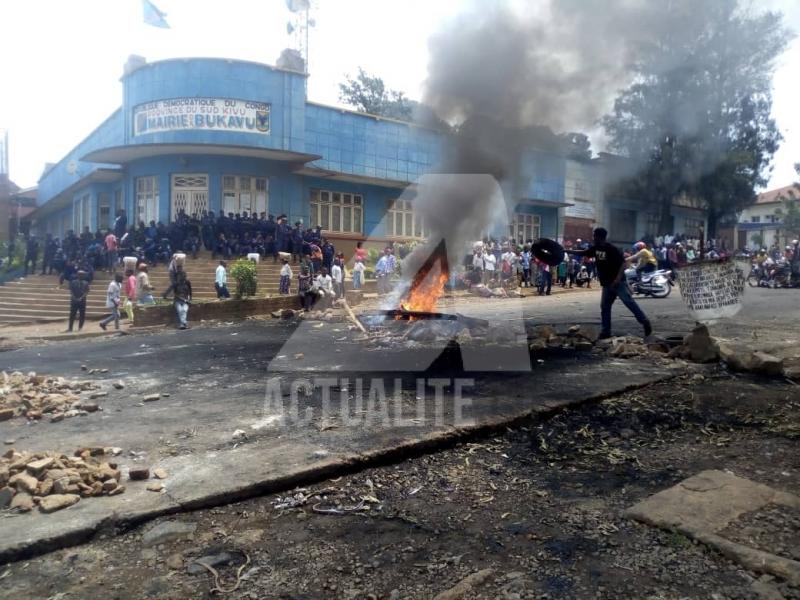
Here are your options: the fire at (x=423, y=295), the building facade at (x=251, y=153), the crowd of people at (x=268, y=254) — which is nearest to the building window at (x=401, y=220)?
the building facade at (x=251, y=153)

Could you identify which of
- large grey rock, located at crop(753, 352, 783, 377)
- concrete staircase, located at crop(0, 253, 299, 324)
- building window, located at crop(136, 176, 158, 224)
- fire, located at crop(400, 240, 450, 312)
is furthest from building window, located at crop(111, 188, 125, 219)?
large grey rock, located at crop(753, 352, 783, 377)

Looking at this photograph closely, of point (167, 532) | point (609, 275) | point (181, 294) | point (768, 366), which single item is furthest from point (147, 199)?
point (768, 366)

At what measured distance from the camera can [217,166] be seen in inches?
766

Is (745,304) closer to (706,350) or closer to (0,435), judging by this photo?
(706,350)

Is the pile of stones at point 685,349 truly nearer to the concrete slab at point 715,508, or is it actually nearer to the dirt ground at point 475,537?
the dirt ground at point 475,537

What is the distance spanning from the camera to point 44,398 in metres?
5.39

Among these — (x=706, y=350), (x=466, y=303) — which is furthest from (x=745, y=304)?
(x=706, y=350)

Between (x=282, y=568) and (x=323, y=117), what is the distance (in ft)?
66.7

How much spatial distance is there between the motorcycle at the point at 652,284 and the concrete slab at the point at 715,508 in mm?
12693

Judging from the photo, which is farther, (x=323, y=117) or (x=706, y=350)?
(x=323, y=117)

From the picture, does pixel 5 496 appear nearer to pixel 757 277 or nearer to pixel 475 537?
pixel 475 537

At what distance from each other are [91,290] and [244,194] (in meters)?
6.54

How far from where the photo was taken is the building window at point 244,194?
1984 cm

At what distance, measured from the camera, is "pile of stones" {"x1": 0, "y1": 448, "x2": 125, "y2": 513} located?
3.16 metres
